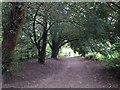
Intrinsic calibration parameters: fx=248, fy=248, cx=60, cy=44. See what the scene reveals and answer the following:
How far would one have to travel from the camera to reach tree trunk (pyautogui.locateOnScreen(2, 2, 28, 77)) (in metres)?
7.98

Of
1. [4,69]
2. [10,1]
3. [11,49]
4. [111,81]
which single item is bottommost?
[111,81]

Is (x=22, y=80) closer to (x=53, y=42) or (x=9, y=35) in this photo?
(x=9, y=35)

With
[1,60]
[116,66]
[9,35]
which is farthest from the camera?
[116,66]

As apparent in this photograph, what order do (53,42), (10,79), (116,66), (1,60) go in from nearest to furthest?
(1,60) → (10,79) → (116,66) → (53,42)

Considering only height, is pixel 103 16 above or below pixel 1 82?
above

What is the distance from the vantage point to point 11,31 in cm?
810

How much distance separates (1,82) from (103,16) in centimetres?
580

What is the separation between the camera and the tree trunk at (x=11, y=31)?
7.98 meters

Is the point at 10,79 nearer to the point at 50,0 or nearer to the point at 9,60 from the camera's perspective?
the point at 9,60

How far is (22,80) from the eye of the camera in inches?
366

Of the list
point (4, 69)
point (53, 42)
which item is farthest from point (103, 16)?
point (53, 42)

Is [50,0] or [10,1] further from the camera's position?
[50,0]

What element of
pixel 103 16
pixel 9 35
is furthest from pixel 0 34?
pixel 103 16

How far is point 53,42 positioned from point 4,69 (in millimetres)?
15215
